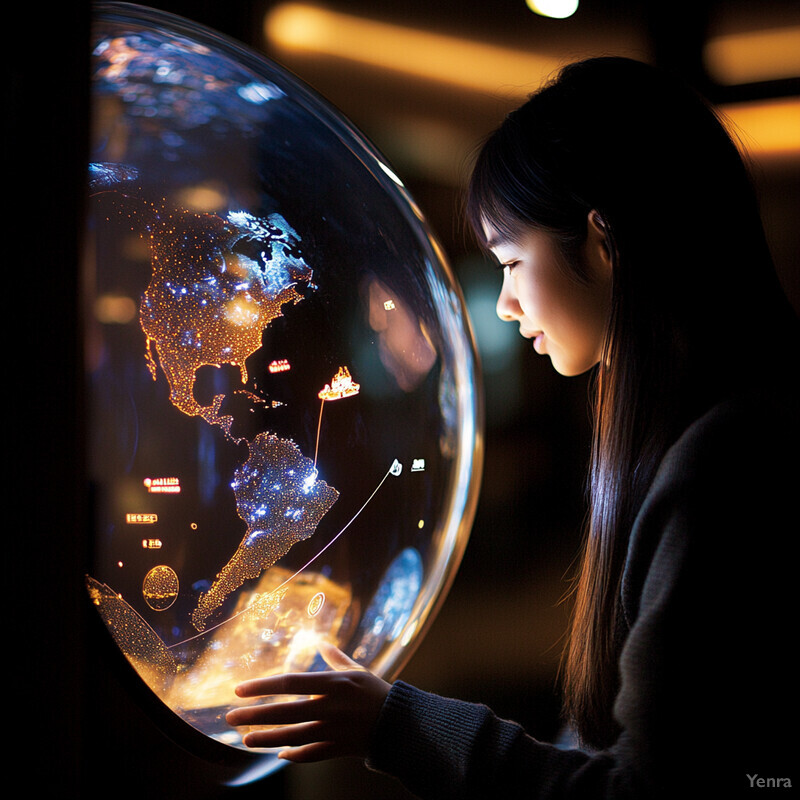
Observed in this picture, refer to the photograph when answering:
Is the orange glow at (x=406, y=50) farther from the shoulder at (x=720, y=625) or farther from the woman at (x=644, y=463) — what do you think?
the shoulder at (x=720, y=625)

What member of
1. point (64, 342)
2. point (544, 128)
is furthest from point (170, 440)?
point (544, 128)

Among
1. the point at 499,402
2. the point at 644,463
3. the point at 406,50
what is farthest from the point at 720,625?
the point at 406,50

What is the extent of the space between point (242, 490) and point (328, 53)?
2.84 ft

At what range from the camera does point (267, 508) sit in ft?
2.14

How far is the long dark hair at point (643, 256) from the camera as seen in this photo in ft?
2.45

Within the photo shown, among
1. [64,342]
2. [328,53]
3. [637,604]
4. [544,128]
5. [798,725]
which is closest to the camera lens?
[64,342]

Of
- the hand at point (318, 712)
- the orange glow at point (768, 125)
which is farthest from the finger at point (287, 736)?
the orange glow at point (768, 125)

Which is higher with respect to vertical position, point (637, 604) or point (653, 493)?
point (653, 493)

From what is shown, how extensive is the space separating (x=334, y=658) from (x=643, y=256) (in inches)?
20.4

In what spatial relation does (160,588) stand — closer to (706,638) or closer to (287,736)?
(287,736)

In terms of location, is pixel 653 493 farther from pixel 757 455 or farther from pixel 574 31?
pixel 574 31

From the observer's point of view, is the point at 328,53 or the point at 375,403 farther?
the point at 328,53

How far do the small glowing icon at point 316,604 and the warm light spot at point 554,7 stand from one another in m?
1.10

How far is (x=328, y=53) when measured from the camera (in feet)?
3.97
